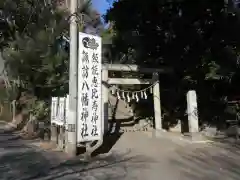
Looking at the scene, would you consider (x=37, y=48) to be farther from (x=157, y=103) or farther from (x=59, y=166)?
(x=59, y=166)

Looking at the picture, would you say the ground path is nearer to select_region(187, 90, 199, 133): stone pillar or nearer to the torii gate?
select_region(187, 90, 199, 133): stone pillar

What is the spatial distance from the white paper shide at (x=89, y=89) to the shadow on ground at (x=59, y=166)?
0.86m

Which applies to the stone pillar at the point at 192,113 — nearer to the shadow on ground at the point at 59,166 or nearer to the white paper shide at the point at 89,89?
the shadow on ground at the point at 59,166

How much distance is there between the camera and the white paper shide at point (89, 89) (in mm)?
8992

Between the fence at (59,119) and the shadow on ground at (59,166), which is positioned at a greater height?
the fence at (59,119)

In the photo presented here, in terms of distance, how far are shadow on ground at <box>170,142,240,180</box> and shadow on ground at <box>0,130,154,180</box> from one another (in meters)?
1.08

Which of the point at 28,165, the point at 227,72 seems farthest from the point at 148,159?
the point at 227,72

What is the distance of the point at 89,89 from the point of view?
9.18 m

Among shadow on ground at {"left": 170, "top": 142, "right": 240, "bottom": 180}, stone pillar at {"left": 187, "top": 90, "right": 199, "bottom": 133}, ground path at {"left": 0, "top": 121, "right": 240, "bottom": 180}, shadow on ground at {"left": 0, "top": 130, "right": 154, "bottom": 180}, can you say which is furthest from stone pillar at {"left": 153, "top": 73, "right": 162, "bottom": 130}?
shadow on ground at {"left": 0, "top": 130, "right": 154, "bottom": 180}

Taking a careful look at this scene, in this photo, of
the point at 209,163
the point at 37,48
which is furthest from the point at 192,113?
the point at 37,48

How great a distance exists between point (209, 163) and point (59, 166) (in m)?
3.81

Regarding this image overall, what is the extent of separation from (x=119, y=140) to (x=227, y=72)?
5.00 m

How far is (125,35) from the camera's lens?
14.6 metres

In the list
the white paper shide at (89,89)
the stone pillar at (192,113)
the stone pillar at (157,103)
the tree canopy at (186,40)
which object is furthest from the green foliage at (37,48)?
the stone pillar at (192,113)
